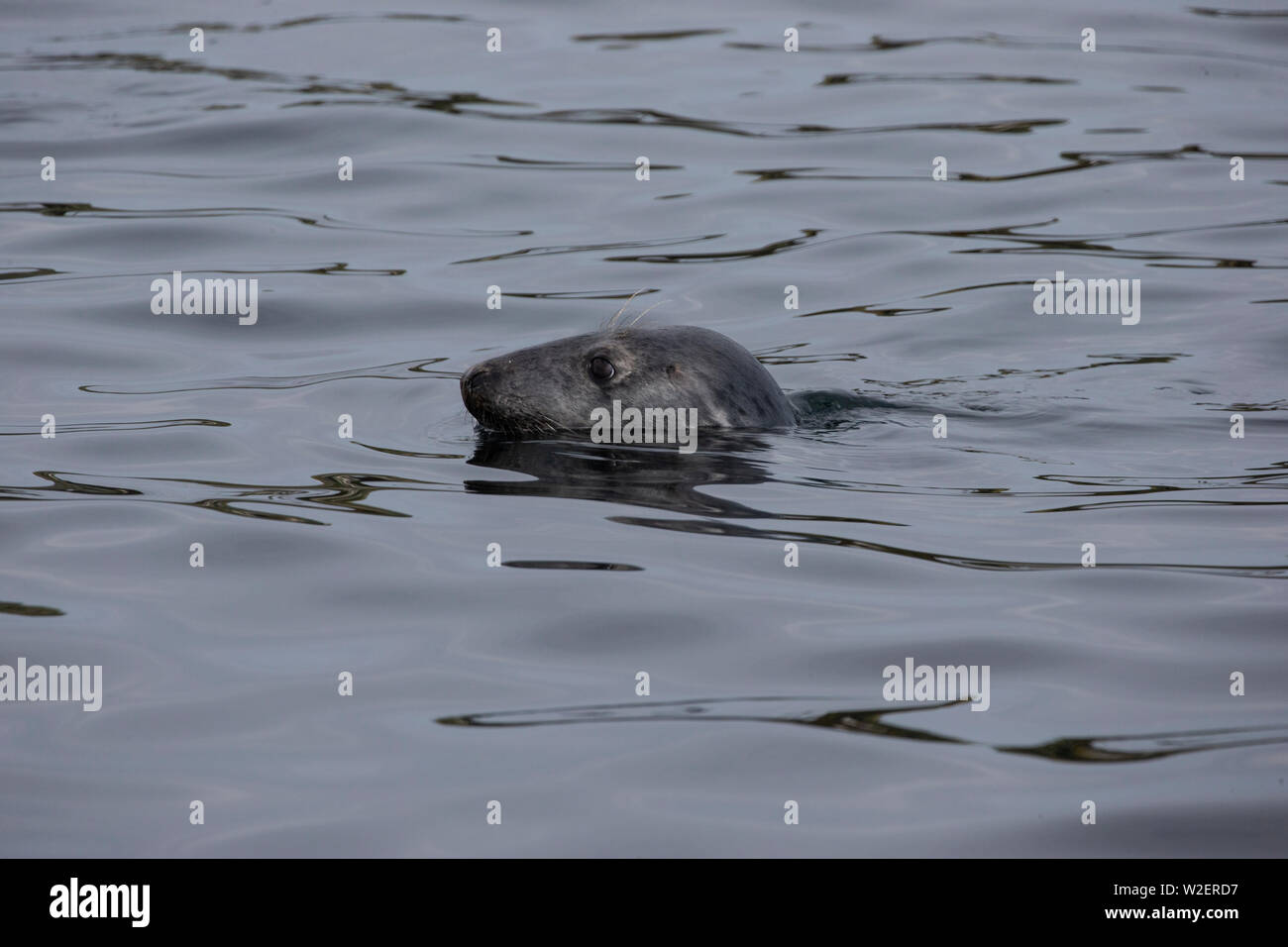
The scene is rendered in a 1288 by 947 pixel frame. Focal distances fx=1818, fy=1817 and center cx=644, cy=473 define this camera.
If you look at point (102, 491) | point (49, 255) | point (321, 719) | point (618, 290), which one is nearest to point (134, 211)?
point (49, 255)

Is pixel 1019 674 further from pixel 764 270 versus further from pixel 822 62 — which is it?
pixel 822 62

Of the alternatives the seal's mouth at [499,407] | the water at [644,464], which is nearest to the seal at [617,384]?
the seal's mouth at [499,407]

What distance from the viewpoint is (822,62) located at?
60.0 feet

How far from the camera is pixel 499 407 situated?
27.8ft

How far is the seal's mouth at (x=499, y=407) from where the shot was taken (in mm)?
8469

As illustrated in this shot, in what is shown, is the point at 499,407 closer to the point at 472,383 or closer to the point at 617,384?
the point at 472,383

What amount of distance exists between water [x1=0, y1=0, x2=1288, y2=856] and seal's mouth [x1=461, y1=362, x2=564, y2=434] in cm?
17

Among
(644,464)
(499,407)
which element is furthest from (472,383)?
(644,464)

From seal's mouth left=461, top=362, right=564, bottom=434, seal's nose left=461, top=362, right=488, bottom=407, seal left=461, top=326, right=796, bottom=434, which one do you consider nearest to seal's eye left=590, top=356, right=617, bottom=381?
seal left=461, top=326, right=796, bottom=434

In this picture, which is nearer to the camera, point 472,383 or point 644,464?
point 644,464

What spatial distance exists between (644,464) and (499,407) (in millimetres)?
938
